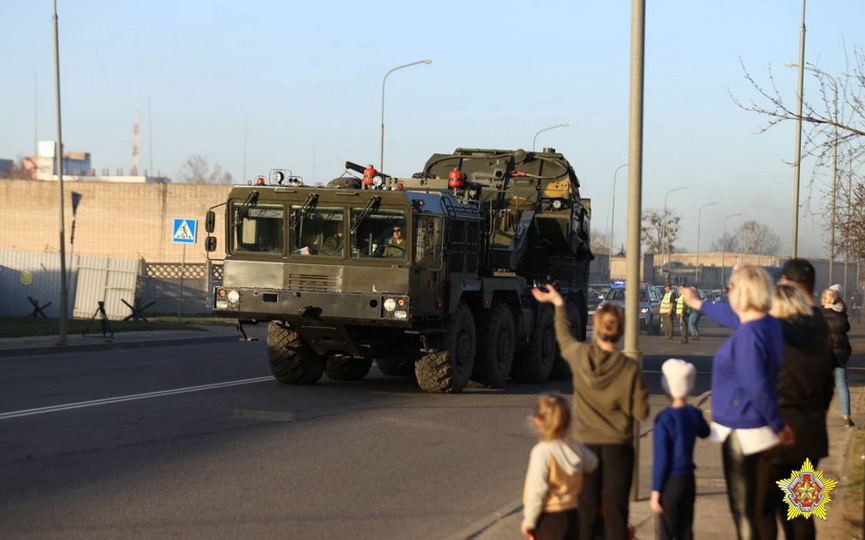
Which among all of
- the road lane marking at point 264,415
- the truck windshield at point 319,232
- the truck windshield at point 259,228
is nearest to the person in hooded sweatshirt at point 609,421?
the road lane marking at point 264,415

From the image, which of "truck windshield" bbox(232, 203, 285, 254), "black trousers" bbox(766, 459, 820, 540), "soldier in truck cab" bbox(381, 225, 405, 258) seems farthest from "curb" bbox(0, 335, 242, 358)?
"black trousers" bbox(766, 459, 820, 540)

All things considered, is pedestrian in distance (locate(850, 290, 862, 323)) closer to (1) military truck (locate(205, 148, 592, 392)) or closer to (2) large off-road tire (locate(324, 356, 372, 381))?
(2) large off-road tire (locate(324, 356, 372, 381))

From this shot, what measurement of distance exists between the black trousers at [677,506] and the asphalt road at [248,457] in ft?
7.00

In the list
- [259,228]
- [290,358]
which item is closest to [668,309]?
[290,358]

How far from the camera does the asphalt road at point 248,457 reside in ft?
26.1

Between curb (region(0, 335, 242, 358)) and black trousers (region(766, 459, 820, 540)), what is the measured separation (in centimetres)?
1789

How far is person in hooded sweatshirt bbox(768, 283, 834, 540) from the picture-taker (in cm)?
628

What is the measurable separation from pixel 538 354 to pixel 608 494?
1290 cm

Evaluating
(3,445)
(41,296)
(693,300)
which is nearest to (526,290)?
(3,445)

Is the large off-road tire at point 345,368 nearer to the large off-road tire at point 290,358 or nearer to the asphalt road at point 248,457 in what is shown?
the asphalt road at point 248,457

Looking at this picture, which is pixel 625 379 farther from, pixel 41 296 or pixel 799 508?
pixel 41 296

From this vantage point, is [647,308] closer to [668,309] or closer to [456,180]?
[668,309]

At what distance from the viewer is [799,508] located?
6.29 meters

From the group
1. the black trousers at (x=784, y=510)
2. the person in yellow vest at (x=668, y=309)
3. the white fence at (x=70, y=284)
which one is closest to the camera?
the black trousers at (x=784, y=510)
